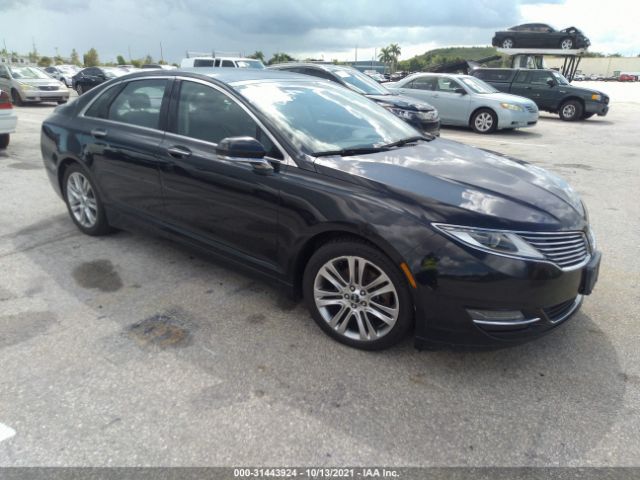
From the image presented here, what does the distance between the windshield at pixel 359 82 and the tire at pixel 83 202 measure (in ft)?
23.6

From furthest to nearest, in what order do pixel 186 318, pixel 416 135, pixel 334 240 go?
pixel 416 135
pixel 186 318
pixel 334 240

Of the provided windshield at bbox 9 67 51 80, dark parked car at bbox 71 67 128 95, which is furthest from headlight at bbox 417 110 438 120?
dark parked car at bbox 71 67 128 95

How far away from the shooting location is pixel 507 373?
9.00 ft

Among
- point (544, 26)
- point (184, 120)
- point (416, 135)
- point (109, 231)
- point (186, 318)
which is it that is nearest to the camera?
point (186, 318)

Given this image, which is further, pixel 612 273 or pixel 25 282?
pixel 612 273

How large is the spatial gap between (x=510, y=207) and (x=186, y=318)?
217cm

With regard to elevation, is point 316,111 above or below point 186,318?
above

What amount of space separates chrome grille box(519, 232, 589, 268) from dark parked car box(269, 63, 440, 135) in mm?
7166

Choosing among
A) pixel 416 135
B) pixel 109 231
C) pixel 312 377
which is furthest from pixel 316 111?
pixel 109 231

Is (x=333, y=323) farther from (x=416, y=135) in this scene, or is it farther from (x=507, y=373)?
(x=416, y=135)

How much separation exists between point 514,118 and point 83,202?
11.0 m

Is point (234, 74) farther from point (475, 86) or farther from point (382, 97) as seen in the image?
point (475, 86)

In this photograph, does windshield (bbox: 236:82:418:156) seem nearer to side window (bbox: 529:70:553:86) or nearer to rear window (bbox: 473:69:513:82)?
side window (bbox: 529:70:553:86)

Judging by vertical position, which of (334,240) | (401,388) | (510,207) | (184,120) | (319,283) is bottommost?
(401,388)
